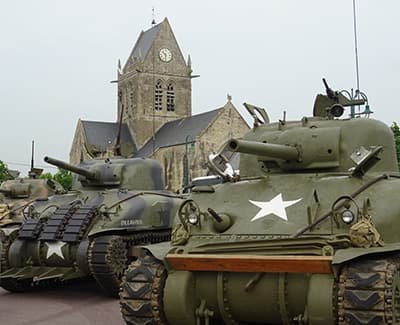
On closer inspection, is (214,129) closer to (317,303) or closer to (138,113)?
(138,113)

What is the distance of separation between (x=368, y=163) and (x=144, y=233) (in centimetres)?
597

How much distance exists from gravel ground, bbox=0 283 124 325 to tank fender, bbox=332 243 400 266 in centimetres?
399

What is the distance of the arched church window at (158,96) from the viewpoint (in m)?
72.0

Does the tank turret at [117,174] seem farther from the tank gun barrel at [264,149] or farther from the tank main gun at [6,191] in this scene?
the tank gun barrel at [264,149]

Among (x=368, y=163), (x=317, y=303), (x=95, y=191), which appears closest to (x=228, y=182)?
(x=368, y=163)

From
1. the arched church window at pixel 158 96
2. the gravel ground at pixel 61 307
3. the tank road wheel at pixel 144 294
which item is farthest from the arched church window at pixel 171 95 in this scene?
the tank road wheel at pixel 144 294

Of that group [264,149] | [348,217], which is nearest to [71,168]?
[264,149]

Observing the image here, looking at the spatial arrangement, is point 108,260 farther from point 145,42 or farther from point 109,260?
point 145,42

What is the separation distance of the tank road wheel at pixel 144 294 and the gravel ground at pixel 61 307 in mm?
2296

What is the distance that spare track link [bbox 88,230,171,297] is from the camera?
36.1 ft

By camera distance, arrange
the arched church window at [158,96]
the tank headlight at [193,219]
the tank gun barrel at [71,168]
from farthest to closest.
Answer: the arched church window at [158,96] < the tank gun barrel at [71,168] < the tank headlight at [193,219]

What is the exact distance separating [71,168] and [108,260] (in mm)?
2655

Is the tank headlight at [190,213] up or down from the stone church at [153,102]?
down

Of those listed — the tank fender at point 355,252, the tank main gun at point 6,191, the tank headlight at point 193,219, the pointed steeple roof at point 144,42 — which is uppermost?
the pointed steeple roof at point 144,42
